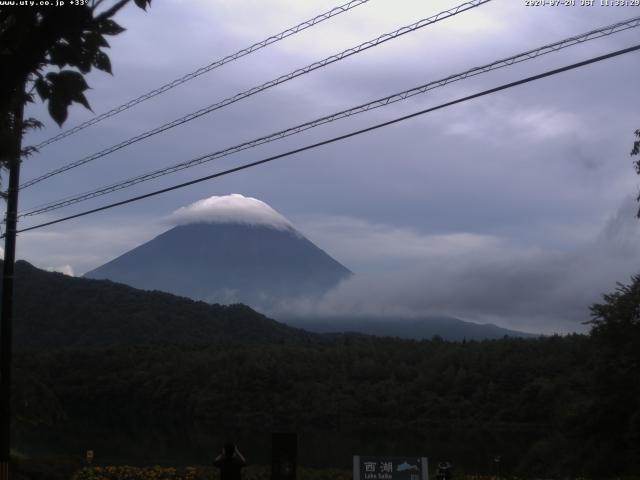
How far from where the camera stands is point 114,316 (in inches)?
4852

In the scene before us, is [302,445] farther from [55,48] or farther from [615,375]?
[55,48]

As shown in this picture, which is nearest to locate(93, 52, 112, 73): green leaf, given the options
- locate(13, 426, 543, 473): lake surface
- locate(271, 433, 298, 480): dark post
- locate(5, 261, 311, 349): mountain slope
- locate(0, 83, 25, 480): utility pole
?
locate(271, 433, 298, 480): dark post

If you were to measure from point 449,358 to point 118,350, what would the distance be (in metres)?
31.5

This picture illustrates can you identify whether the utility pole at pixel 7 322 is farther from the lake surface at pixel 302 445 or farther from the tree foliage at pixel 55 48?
the lake surface at pixel 302 445

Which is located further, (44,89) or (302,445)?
(302,445)

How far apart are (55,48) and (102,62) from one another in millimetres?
255

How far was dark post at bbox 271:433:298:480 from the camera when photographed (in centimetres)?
943

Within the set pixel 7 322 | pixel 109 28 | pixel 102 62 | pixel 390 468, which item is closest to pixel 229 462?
pixel 390 468

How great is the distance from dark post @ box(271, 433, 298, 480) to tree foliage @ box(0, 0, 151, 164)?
20.6ft

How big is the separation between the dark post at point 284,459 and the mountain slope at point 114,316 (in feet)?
343

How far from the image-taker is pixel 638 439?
963 inches

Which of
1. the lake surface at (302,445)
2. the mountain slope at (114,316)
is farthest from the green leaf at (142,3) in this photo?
the mountain slope at (114,316)

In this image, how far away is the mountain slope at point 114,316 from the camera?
116m

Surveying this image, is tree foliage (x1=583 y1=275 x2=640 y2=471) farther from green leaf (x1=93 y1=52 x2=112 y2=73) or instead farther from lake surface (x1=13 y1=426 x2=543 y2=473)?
green leaf (x1=93 y1=52 x2=112 y2=73)
